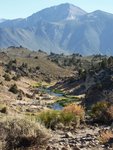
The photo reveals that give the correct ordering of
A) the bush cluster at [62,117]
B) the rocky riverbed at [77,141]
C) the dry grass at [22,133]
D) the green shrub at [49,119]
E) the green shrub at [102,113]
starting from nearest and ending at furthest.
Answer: the dry grass at [22,133]
the rocky riverbed at [77,141]
the green shrub at [49,119]
the bush cluster at [62,117]
the green shrub at [102,113]

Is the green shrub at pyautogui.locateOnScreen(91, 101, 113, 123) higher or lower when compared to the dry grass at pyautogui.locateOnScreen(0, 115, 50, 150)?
lower

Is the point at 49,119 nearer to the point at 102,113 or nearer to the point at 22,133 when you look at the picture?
the point at 102,113

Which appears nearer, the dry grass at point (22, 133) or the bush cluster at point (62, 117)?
the dry grass at point (22, 133)

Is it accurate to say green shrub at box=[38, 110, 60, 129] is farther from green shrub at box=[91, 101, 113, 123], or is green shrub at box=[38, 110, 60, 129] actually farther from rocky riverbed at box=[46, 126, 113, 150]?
green shrub at box=[91, 101, 113, 123]

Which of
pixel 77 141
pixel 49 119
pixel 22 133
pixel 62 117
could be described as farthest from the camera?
pixel 62 117

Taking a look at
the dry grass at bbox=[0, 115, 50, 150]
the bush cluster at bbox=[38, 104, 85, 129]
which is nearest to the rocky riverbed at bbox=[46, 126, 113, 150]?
the dry grass at bbox=[0, 115, 50, 150]

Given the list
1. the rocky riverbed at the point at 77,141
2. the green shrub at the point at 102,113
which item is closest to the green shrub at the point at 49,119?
the rocky riverbed at the point at 77,141

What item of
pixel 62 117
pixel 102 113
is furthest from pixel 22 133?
pixel 102 113

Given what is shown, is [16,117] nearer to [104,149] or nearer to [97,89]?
[104,149]

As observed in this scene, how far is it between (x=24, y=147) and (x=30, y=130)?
29.5 inches

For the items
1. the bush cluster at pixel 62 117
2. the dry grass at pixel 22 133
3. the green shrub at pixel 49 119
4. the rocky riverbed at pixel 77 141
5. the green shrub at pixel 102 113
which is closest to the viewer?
the dry grass at pixel 22 133

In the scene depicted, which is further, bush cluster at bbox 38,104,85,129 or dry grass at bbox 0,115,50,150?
bush cluster at bbox 38,104,85,129

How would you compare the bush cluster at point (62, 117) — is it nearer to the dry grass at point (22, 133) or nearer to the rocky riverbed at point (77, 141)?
the rocky riverbed at point (77, 141)

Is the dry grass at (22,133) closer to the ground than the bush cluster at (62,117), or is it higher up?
higher up
